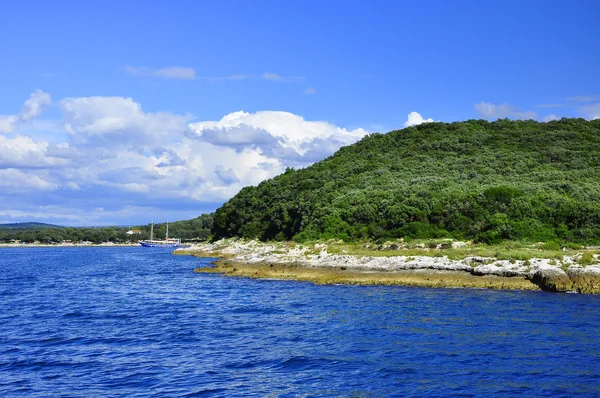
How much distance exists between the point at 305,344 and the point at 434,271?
75.2 feet

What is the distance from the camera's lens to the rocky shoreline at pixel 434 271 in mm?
38781

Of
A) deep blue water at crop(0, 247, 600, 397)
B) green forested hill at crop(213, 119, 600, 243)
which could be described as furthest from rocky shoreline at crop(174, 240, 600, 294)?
green forested hill at crop(213, 119, 600, 243)

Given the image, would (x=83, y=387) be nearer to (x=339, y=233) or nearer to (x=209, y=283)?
(x=209, y=283)

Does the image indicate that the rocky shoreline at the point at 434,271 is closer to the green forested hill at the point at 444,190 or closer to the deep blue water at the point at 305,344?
the deep blue water at the point at 305,344

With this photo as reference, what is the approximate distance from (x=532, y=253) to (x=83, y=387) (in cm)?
3748

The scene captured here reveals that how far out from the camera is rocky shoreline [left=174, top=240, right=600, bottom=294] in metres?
38.8

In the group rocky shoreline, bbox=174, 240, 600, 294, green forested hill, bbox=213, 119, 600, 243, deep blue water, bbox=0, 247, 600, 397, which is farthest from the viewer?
green forested hill, bbox=213, 119, 600, 243

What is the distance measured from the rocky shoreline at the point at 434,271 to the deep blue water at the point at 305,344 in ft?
7.30

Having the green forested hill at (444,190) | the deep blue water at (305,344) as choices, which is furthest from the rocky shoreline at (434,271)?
the green forested hill at (444,190)

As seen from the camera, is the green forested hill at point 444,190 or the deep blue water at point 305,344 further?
the green forested hill at point 444,190

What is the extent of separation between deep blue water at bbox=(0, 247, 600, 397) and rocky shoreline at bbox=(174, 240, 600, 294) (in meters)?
2.23

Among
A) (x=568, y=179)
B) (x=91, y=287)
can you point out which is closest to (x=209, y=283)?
(x=91, y=287)

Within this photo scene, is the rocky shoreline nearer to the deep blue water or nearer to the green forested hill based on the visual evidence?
the deep blue water

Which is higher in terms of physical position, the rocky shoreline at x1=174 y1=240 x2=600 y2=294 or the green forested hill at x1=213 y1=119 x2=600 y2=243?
the green forested hill at x1=213 y1=119 x2=600 y2=243
